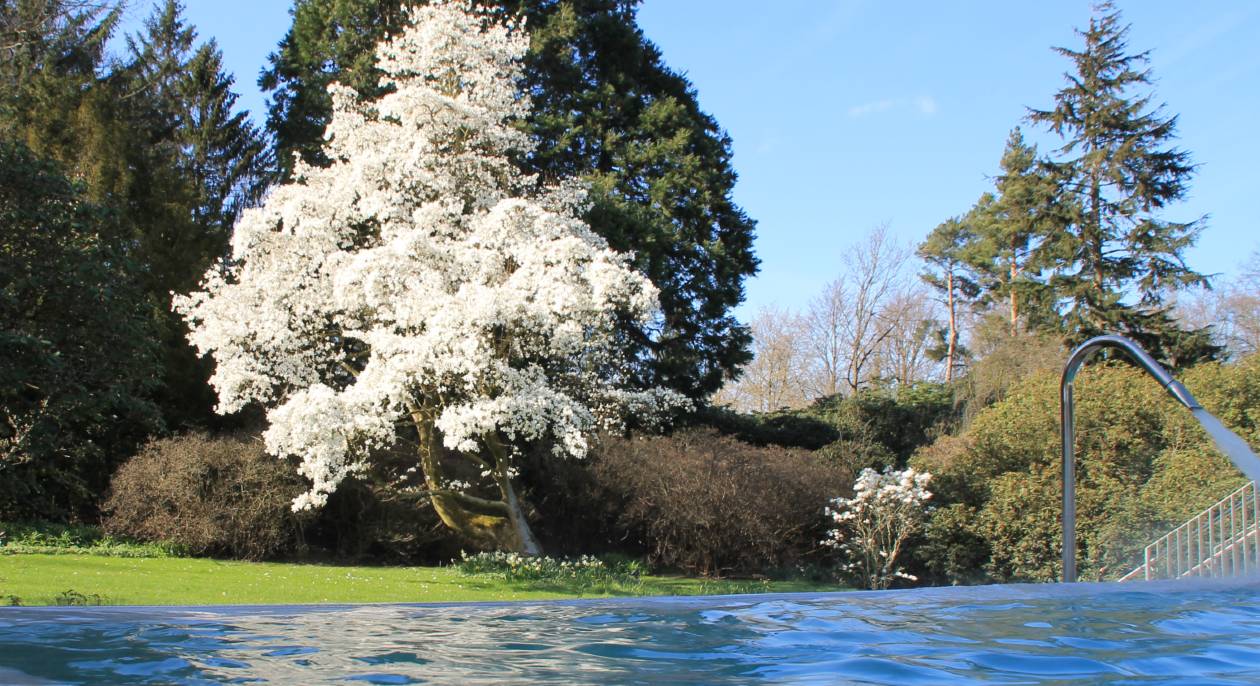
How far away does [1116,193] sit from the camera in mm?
22344

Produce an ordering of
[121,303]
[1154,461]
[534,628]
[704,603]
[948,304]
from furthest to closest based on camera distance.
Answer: [948,304]
[1154,461]
[121,303]
[704,603]
[534,628]

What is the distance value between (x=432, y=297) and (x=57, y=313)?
468 centimetres

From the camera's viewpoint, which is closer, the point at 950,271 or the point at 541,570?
the point at 541,570

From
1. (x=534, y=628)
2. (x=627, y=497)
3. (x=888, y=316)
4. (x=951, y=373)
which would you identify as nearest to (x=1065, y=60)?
(x=888, y=316)

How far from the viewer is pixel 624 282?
11305mm

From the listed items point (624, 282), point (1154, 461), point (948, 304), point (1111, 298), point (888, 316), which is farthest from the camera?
point (948, 304)

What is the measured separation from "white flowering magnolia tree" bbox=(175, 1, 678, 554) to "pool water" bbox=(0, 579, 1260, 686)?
18.1 feet

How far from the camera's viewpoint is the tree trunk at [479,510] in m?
13.5

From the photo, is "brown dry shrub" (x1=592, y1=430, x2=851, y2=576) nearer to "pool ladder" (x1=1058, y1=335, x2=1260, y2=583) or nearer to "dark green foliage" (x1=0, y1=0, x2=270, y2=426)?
"pool ladder" (x1=1058, y1=335, x2=1260, y2=583)

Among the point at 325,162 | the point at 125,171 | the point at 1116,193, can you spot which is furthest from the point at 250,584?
the point at 1116,193

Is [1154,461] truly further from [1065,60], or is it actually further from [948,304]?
[948,304]

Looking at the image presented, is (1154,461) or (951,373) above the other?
(951,373)

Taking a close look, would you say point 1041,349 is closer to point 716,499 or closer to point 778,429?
point 778,429

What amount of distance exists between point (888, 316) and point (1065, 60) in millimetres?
9171
